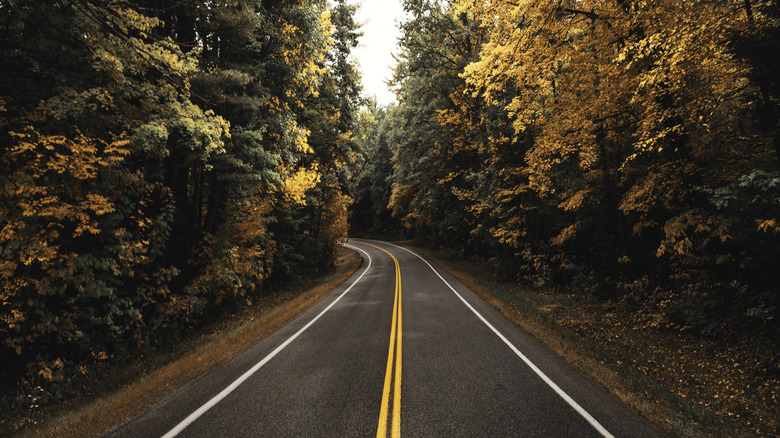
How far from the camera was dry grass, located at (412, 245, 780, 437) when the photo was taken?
15.3ft

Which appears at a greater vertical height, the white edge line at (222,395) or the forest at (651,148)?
the forest at (651,148)

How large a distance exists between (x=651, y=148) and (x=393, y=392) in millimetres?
6759

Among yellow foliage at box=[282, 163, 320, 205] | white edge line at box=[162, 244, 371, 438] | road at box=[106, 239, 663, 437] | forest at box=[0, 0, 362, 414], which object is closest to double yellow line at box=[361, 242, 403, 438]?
road at box=[106, 239, 663, 437]

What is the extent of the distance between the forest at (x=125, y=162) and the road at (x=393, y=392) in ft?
11.6

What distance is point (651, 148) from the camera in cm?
608

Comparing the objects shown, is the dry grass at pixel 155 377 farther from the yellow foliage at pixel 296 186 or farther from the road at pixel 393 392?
the yellow foliage at pixel 296 186

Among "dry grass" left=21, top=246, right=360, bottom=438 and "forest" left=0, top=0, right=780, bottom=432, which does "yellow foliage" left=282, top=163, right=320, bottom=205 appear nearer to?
"forest" left=0, top=0, right=780, bottom=432

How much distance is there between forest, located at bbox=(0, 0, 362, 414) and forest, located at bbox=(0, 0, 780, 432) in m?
0.05

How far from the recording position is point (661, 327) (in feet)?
27.6

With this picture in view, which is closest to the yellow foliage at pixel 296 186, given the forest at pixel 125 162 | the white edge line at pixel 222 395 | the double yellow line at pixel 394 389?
the forest at pixel 125 162

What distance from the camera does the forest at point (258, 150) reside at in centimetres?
573

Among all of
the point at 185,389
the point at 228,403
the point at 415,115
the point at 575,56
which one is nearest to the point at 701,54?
the point at 575,56

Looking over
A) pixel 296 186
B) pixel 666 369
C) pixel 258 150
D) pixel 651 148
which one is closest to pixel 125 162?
pixel 258 150

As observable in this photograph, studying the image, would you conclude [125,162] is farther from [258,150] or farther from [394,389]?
[394,389]
